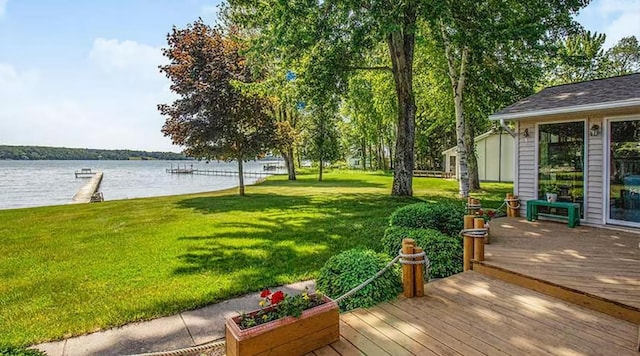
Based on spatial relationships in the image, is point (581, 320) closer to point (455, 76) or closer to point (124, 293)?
point (124, 293)

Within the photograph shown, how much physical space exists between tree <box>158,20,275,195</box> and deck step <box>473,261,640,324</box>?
1075 centimetres

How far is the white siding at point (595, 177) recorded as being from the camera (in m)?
6.36

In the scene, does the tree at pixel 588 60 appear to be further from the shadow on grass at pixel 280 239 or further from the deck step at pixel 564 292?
the deck step at pixel 564 292

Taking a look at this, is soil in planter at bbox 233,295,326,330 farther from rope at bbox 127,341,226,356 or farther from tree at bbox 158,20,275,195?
tree at bbox 158,20,275,195

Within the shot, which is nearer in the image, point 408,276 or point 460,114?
point 408,276

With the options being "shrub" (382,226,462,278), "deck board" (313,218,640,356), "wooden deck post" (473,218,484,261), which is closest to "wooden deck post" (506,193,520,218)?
"deck board" (313,218,640,356)

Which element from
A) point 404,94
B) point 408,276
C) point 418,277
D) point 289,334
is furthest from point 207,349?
point 404,94

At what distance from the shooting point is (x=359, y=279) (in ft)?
12.2

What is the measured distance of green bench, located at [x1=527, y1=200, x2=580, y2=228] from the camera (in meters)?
6.56

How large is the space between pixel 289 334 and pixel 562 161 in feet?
23.1

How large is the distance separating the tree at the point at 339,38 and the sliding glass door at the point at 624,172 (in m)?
4.85

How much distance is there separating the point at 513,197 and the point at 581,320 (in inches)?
204

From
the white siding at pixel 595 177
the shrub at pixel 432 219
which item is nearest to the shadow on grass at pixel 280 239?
the shrub at pixel 432 219

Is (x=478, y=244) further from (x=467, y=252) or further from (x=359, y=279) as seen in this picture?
(x=359, y=279)
